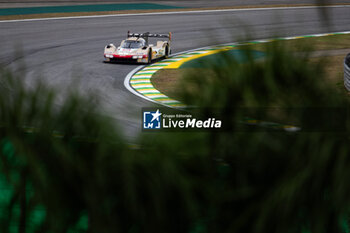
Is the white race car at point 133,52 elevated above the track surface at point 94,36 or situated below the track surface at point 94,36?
above

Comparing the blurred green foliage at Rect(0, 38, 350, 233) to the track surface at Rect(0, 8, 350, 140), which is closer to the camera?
the blurred green foliage at Rect(0, 38, 350, 233)

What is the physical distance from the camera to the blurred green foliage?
1.44m

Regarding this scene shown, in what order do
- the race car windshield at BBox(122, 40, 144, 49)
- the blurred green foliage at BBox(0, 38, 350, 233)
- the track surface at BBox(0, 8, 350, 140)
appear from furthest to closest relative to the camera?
the race car windshield at BBox(122, 40, 144, 49) → the track surface at BBox(0, 8, 350, 140) → the blurred green foliage at BBox(0, 38, 350, 233)

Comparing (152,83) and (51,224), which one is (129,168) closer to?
(51,224)

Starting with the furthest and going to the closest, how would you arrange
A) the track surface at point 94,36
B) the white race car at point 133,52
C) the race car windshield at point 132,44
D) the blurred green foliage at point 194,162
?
1. the race car windshield at point 132,44
2. the white race car at point 133,52
3. the track surface at point 94,36
4. the blurred green foliage at point 194,162

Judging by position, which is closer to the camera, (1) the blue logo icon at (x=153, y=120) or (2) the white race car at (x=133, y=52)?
(1) the blue logo icon at (x=153, y=120)

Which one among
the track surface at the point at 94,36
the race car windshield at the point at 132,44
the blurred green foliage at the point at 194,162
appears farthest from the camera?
the race car windshield at the point at 132,44

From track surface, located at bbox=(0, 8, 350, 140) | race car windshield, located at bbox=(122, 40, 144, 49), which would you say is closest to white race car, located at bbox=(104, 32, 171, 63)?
race car windshield, located at bbox=(122, 40, 144, 49)

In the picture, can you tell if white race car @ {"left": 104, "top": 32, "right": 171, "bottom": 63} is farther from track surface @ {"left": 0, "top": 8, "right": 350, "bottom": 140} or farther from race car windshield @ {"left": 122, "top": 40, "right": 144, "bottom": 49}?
track surface @ {"left": 0, "top": 8, "right": 350, "bottom": 140}

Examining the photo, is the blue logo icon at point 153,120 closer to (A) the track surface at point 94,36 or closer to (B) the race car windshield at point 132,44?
(A) the track surface at point 94,36

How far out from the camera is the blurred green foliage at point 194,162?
144 centimetres

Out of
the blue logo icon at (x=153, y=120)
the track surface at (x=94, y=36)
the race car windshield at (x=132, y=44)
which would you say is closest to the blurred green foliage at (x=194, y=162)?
the blue logo icon at (x=153, y=120)

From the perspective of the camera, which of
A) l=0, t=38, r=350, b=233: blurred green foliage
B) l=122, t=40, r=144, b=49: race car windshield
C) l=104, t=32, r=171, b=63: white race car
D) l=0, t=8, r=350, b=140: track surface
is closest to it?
l=0, t=38, r=350, b=233: blurred green foliage

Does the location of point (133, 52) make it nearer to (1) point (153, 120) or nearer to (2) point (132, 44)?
(2) point (132, 44)
